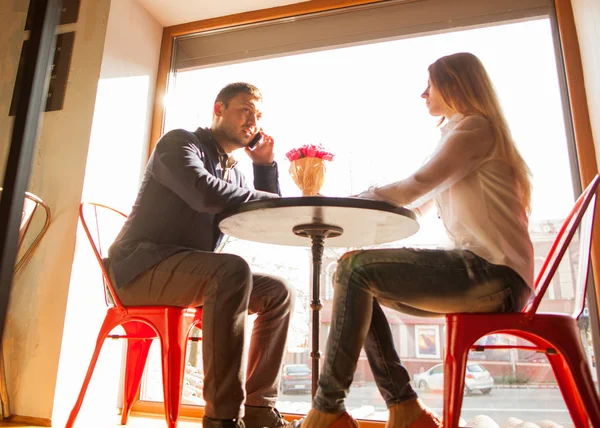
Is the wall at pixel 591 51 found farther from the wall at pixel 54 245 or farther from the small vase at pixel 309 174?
the wall at pixel 54 245

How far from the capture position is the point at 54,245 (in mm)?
2176

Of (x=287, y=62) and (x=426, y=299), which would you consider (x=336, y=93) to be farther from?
(x=426, y=299)

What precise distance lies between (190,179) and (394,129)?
4.30 feet

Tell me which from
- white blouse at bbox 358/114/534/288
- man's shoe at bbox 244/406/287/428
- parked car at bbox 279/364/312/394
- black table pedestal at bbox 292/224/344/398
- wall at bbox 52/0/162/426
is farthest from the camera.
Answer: parked car at bbox 279/364/312/394

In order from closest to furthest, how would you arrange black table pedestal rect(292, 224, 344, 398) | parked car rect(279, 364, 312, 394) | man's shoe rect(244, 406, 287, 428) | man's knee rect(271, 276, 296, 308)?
1. black table pedestal rect(292, 224, 344, 398)
2. man's shoe rect(244, 406, 287, 428)
3. man's knee rect(271, 276, 296, 308)
4. parked car rect(279, 364, 312, 394)

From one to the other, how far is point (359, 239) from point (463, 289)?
2.16 feet

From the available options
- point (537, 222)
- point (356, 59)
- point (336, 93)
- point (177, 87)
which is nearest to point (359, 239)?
point (537, 222)

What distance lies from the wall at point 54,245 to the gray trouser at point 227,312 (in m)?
0.69

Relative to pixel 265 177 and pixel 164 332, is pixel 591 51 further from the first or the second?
pixel 164 332

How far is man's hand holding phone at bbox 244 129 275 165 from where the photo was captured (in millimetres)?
2025

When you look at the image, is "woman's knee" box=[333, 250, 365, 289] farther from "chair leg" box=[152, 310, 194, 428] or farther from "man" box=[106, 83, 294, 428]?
"chair leg" box=[152, 310, 194, 428]

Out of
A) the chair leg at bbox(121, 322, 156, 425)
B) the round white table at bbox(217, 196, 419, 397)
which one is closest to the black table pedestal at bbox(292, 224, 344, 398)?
the round white table at bbox(217, 196, 419, 397)

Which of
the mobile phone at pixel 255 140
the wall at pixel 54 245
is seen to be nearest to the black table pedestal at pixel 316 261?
the mobile phone at pixel 255 140

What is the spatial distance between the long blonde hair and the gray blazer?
68 cm
